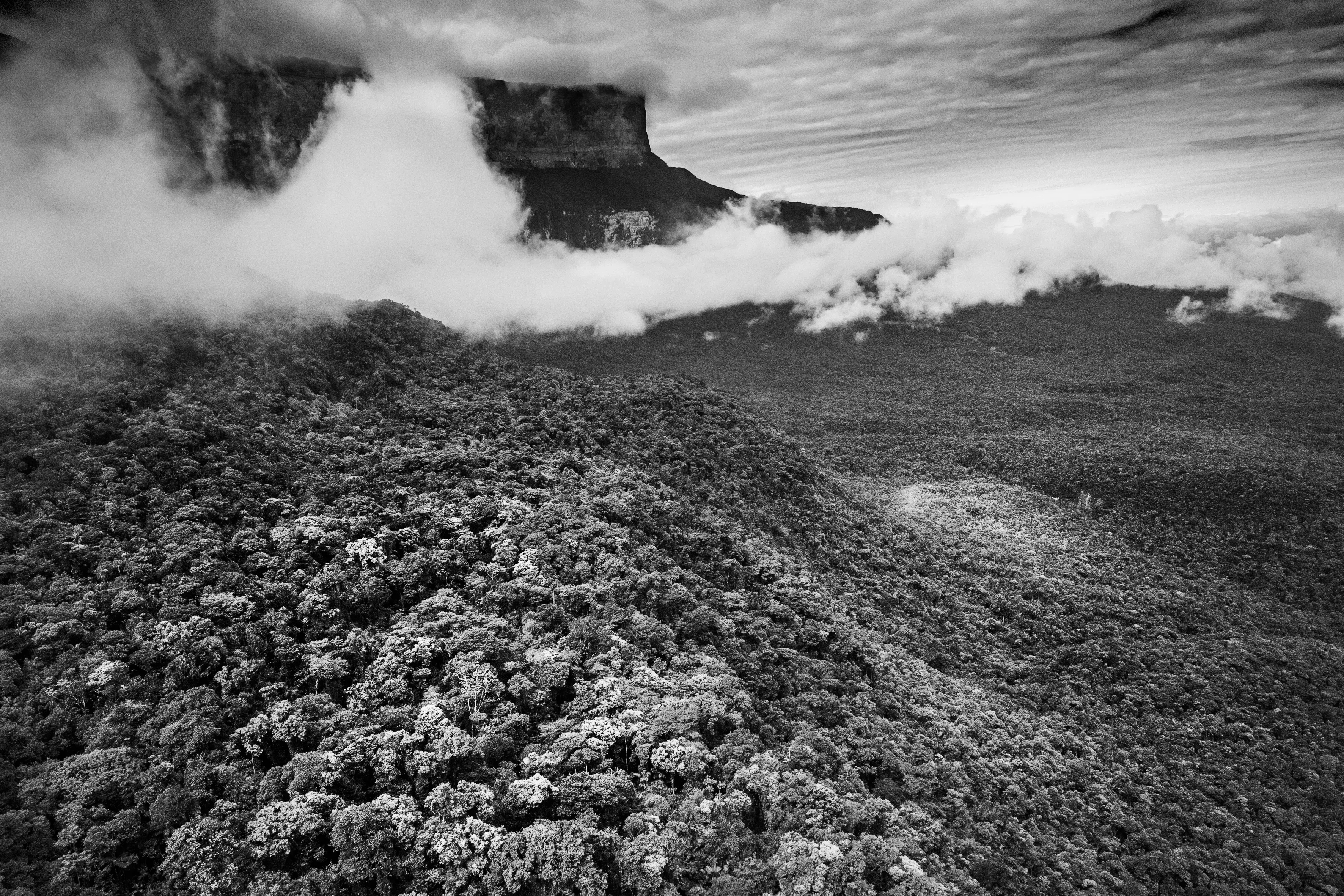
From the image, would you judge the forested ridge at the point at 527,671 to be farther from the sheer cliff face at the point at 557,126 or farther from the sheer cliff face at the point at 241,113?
the sheer cliff face at the point at 557,126

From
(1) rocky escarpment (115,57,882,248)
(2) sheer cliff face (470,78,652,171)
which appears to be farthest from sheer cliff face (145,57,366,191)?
(2) sheer cliff face (470,78,652,171)

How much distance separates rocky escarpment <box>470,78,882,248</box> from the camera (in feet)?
431

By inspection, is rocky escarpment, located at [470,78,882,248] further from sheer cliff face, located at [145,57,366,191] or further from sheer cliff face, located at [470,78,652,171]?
sheer cliff face, located at [145,57,366,191]

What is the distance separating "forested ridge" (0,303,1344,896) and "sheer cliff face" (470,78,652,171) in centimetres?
8498

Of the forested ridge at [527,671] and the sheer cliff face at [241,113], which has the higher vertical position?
the sheer cliff face at [241,113]

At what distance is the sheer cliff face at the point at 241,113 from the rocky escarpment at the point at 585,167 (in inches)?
1450

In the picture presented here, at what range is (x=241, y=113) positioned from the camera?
294 feet

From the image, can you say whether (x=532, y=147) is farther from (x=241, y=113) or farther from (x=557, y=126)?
(x=241, y=113)

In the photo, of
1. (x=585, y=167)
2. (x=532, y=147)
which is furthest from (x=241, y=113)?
(x=585, y=167)

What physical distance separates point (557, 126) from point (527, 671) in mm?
130062

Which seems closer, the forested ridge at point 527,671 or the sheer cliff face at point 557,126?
the forested ridge at point 527,671

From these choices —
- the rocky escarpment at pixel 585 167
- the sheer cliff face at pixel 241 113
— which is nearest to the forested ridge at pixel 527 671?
the sheer cliff face at pixel 241 113

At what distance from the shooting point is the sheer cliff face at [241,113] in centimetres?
8019

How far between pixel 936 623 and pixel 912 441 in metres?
53.2
